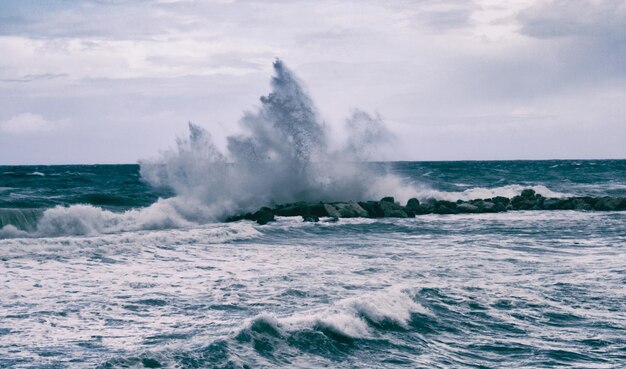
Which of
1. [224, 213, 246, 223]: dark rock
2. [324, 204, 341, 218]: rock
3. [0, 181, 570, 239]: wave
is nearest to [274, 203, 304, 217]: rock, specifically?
[324, 204, 341, 218]: rock

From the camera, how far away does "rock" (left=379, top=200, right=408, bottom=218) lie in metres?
26.3

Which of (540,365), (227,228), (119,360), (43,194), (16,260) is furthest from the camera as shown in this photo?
(43,194)

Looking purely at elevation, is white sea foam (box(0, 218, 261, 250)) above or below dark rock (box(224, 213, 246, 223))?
below

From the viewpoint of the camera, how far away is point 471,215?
2808 cm

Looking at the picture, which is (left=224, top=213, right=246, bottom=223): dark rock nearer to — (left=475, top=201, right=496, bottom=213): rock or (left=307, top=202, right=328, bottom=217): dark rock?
(left=307, top=202, right=328, bottom=217): dark rock

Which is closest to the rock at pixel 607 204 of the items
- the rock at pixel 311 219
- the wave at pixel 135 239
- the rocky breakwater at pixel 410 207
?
the rocky breakwater at pixel 410 207

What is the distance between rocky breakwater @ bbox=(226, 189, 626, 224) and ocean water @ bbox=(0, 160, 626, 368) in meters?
4.14

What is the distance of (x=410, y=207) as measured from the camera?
2842 centimetres

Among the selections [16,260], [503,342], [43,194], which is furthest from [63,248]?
[43,194]

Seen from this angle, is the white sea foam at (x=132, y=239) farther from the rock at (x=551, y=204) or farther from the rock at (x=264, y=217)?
the rock at (x=551, y=204)

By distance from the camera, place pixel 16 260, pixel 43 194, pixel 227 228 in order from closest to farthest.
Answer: pixel 16 260 < pixel 227 228 < pixel 43 194

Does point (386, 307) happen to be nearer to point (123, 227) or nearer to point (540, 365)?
point (540, 365)

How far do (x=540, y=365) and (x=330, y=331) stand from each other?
2494 millimetres

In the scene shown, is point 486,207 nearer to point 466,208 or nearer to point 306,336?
point 466,208
